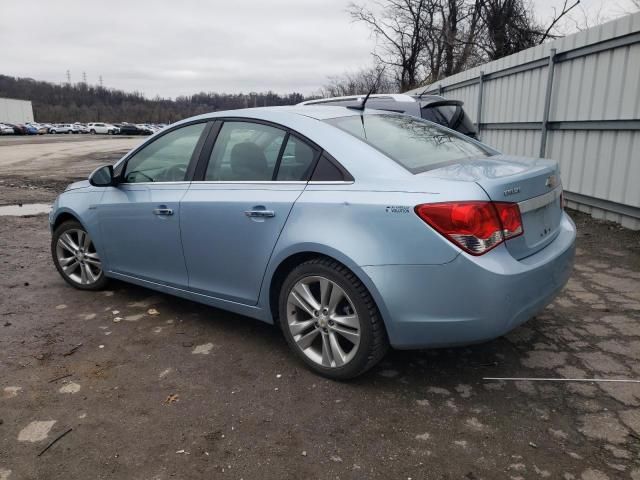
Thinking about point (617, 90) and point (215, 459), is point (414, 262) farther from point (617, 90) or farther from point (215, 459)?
point (617, 90)

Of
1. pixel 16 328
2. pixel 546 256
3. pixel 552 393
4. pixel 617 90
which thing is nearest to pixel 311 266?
pixel 546 256

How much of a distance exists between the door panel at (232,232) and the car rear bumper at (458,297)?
0.73 m

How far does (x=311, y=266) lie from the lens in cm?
293

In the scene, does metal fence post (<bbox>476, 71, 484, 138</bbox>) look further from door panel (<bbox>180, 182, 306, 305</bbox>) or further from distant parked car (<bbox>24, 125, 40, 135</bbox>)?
distant parked car (<bbox>24, 125, 40, 135</bbox>)

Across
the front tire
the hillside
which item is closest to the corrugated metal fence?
the front tire

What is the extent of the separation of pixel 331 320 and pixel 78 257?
2.81 metres

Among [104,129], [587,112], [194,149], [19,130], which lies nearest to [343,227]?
[194,149]

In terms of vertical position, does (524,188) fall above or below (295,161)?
below

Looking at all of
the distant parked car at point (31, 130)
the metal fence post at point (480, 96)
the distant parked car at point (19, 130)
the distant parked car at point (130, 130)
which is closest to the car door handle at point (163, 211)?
the metal fence post at point (480, 96)

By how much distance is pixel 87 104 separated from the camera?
130 metres

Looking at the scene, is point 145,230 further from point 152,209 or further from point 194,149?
point 194,149

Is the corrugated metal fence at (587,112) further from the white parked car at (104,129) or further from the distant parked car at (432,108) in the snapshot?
the white parked car at (104,129)

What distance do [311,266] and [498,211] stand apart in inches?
40.6

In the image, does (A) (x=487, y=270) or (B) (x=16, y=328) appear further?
(B) (x=16, y=328)
